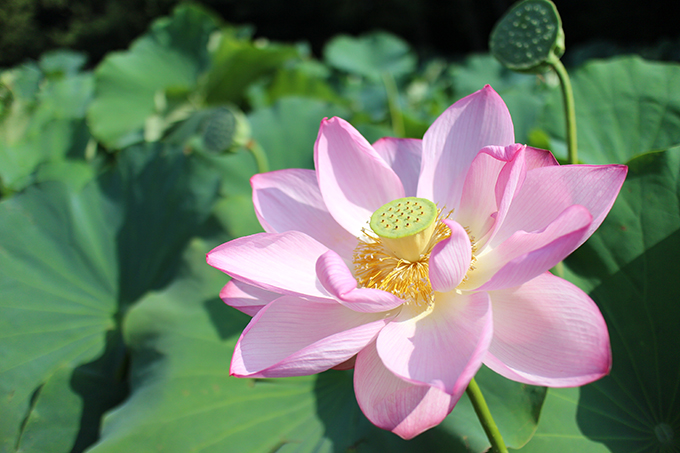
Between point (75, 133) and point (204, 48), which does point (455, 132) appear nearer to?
point (75, 133)

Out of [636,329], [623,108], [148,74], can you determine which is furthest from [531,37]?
[148,74]

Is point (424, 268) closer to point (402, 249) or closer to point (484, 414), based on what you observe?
point (402, 249)

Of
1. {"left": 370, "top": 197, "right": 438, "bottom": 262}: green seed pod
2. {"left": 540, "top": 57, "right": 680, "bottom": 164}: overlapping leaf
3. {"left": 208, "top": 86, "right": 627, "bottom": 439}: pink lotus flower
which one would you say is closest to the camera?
{"left": 208, "top": 86, "right": 627, "bottom": 439}: pink lotus flower

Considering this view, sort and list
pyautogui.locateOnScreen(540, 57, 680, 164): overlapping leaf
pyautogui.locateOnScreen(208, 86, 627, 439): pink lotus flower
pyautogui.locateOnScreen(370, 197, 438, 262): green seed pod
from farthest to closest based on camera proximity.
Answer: pyautogui.locateOnScreen(540, 57, 680, 164): overlapping leaf
pyautogui.locateOnScreen(370, 197, 438, 262): green seed pod
pyautogui.locateOnScreen(208, 86, 627, 439): pink lotus flower

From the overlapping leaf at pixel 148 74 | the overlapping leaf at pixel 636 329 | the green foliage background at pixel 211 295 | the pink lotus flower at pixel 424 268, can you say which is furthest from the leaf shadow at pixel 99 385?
the overlapping leaf at pixel 148 74

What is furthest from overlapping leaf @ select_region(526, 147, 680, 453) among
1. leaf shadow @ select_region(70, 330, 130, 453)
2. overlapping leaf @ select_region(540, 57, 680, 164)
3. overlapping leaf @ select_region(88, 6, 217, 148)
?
overlapping leaf @ select_region(88, 6, 217, 148)

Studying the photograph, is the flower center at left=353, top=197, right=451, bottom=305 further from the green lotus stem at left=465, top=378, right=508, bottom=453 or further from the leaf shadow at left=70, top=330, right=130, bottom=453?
the leaf shadow at left=70, top=330, right=130, bottom=453

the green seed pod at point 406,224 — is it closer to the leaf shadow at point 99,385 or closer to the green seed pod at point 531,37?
the green seed pod at point 531,37
